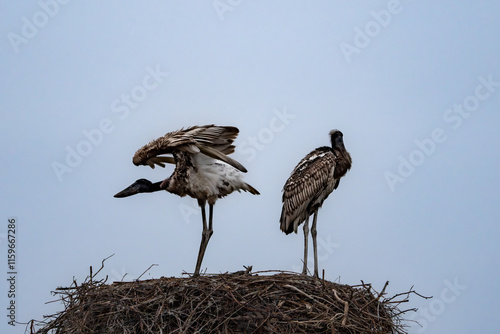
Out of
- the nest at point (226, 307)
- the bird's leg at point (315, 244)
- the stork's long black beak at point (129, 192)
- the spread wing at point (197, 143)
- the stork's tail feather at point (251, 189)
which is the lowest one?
the nest at point (226, 307)

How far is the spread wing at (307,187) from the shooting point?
9.98 m

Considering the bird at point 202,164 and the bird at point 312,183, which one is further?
the bird at point 312,183

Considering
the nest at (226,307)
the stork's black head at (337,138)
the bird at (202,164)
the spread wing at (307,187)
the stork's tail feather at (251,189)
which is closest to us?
the nest at (226,307)

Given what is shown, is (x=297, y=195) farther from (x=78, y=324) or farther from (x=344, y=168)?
(x=78, y=324)

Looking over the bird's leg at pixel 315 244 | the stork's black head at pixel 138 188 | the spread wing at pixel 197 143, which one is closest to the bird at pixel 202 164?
the spread wing at pixel 197 143

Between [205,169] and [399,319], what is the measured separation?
3.11m

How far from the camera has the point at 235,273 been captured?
8.70 m

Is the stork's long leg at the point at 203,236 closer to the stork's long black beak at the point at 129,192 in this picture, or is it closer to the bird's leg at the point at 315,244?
the stork's long black beak at the point at 129,192

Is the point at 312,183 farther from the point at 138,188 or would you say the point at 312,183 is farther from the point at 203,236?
the point at 138,188

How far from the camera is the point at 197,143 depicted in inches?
366

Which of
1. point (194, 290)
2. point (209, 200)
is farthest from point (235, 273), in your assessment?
point (209, 200)

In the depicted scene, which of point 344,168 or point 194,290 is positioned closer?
point 194,290

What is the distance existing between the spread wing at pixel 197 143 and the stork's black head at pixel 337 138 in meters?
1.47

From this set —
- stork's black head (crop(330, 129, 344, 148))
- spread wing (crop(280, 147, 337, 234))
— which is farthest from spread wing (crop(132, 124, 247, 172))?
stork's black head (crop(330, 129, 344, 148))
